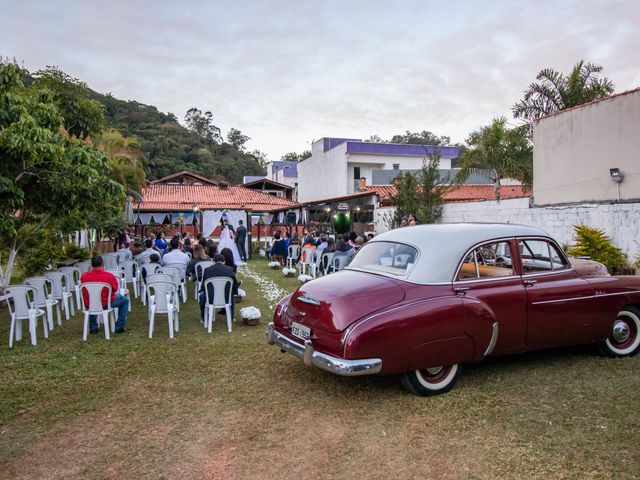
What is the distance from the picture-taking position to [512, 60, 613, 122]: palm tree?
16625 millimetres

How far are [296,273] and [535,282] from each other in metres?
10.4

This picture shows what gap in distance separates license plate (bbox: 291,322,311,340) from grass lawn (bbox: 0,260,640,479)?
1.86ft

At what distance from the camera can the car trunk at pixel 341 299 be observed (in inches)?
167

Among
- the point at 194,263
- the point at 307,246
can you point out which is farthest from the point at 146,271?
the point at 307,246

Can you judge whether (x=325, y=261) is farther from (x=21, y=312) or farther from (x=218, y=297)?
(x=21, y=312)

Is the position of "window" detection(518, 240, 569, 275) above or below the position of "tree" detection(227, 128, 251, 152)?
below

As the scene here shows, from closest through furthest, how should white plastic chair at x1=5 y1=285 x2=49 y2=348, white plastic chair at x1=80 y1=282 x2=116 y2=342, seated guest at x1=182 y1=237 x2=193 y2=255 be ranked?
white plastic chair at x1=5 y1=285 x2=49 y2=348
white plastic chair at x1=80 y1=282 x2=116 y2=342
seated guest at x1=182 y1=237 x2=193 y2=255

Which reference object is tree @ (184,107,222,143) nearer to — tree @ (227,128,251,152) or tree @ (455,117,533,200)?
tree @ (227,128,251,152)

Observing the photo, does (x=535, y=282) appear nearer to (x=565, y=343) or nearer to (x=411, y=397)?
(x=565, y=343)

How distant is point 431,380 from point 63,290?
742cm

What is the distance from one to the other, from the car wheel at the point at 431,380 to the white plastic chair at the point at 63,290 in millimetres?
6506

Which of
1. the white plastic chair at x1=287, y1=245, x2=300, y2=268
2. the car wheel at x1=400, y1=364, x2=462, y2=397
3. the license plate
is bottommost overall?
the car wheel at x1=400, y1=364, x2=462, y2=397

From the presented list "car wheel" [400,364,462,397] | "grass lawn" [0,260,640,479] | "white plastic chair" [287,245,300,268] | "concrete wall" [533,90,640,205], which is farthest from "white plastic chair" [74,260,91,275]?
"concrete wall" [533,90,640,205]

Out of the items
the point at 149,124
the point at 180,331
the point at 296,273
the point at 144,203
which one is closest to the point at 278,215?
the point at 144,203
